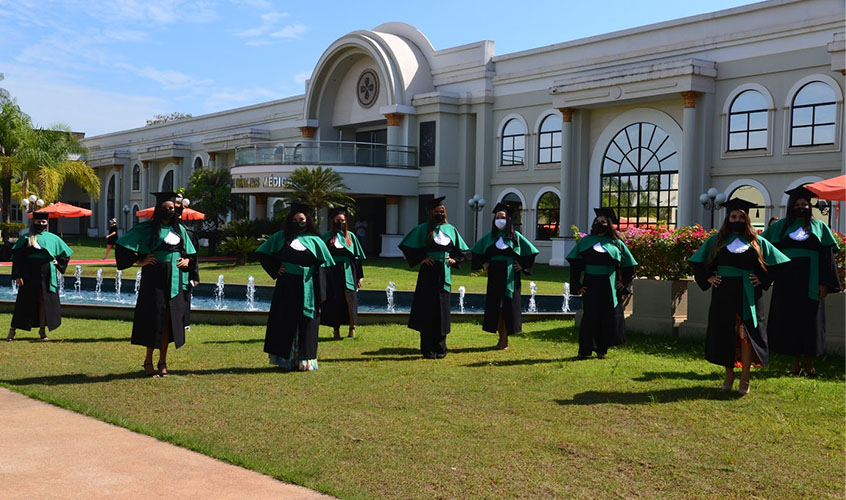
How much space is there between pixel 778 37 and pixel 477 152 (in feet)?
40.2

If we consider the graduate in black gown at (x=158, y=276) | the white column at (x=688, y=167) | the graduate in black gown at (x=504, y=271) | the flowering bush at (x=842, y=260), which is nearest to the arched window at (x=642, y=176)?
the white column at (x=688, y=167)

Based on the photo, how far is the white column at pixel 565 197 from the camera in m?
29.6

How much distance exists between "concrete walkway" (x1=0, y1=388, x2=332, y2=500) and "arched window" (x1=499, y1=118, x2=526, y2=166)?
26957mm

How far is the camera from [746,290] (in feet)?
26.1

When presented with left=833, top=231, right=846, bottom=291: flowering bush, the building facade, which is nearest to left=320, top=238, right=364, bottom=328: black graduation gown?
left=833, top=231, right=846, bottom=291: flowering bush

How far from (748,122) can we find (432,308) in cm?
1816

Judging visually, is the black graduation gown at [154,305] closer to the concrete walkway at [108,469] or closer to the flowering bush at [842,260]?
the concrete walkway at [108,469]

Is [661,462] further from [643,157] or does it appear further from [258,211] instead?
[258,211]

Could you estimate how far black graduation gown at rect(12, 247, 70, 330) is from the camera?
11820 millimetres

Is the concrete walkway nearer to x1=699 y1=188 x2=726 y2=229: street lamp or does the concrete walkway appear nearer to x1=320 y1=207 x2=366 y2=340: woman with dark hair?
x1=320 y1=207 x2=366 y2=340: woman with dark hair

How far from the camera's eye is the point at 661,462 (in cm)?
580

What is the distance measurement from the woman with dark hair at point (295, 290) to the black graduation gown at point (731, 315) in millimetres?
3949

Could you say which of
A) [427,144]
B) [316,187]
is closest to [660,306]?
[316,187]

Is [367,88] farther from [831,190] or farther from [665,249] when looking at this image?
[831,190]
